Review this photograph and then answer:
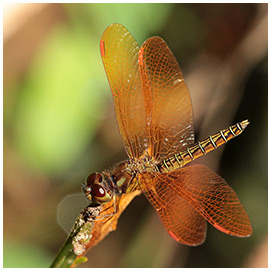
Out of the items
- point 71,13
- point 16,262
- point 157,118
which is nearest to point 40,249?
point 16,262

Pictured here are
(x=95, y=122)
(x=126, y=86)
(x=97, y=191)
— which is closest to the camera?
(x=97, y=191)

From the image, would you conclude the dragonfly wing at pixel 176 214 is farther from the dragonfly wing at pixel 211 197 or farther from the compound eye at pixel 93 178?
the compound eye at pixel 93 178

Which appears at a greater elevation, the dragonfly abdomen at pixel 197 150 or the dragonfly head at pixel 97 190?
the dragonfly head at pixel 97 190

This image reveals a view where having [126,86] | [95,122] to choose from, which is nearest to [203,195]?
[126,86]

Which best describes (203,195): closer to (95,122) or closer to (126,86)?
(126,86)

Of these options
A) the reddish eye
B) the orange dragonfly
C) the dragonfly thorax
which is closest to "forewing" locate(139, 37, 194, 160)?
the orange dragonfly

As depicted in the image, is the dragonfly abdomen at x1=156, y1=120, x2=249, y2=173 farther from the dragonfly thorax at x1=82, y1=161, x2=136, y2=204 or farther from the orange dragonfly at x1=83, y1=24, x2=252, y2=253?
the dragonfly thorax at x1=82, y1=161, x2=136, y2=204

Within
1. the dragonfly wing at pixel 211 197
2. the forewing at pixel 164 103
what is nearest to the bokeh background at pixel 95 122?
the forewing at pixel 164 103

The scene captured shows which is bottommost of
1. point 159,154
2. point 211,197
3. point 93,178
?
point 211,197
